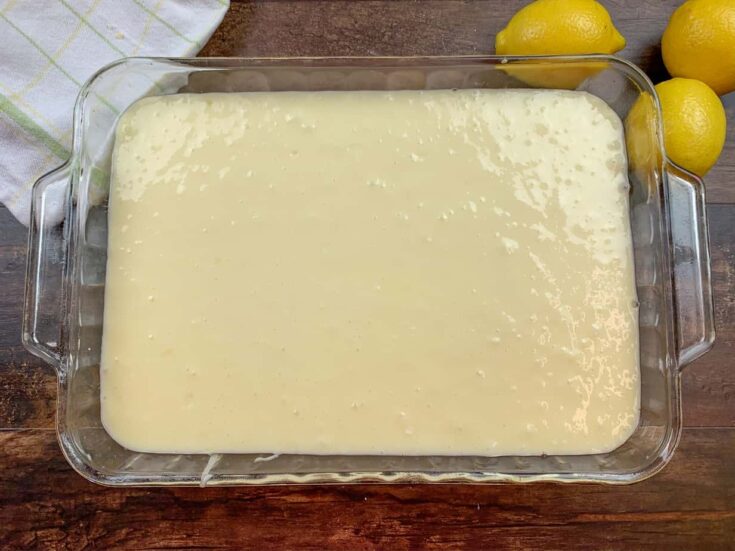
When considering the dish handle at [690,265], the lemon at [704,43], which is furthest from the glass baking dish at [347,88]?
the lemon at [704,43]

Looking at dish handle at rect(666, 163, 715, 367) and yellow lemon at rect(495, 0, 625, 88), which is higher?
yellow lemon at rect(495, 0, 625, 88)

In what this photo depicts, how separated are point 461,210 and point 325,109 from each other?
31 centimetres

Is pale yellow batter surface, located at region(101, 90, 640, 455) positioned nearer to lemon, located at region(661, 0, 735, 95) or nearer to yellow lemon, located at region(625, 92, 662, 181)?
yellow lemon, located at region(625, 92, 662, 181)

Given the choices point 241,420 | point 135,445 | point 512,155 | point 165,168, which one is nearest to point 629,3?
point 512,155

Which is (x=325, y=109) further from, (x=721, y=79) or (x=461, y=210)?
(x=721, y=79)

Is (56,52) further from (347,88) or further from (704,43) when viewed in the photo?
(704,43)

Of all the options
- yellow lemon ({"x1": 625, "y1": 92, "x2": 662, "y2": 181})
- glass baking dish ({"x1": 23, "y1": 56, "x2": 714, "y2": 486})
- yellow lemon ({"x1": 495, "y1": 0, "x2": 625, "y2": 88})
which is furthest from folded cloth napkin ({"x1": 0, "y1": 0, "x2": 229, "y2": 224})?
yellow lemon ({"x1": 625, "y1": 92, "x2": 662, "y2": 181})

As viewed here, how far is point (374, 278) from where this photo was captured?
1132 mm

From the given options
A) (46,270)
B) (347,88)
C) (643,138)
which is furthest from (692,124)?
(46,270)

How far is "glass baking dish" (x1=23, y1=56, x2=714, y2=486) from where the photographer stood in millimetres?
1077

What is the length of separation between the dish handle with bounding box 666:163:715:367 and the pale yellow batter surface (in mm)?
79

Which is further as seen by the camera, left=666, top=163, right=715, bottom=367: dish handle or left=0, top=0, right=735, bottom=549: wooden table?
left=0, top=0, right=735, bottom=549: wooden table

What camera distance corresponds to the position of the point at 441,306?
1.13m

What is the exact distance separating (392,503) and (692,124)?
0.86 m
